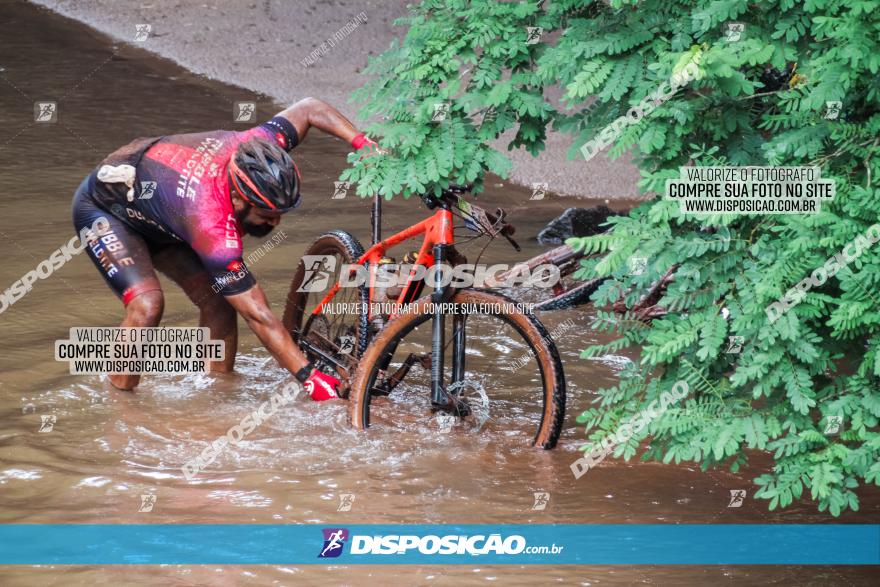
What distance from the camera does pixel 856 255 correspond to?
3588mm

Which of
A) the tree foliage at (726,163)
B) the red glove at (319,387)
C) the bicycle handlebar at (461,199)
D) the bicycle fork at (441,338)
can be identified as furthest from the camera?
the red glove at (319,387)

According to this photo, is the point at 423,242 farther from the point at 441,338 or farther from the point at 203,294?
the point at 203,294

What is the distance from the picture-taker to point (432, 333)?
5273 millimetres

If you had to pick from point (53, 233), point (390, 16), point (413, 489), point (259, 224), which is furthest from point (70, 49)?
point (413, 489)

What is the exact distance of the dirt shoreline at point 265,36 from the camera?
538 inches

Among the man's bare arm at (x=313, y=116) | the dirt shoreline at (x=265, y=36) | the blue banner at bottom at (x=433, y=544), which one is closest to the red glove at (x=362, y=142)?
the man's bare arm at (x=313, y=116)

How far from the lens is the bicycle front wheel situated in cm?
478

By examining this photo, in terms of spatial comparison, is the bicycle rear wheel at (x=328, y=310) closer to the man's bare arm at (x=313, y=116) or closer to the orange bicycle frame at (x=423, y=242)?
the orange bicycle frame at (x=423, y=242)

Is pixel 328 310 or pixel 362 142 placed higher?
pixel 362 142

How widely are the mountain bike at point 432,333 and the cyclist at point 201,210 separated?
1.23 ft

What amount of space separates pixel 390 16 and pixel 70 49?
438cm

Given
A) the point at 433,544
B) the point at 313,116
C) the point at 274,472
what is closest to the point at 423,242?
the point at 313,116

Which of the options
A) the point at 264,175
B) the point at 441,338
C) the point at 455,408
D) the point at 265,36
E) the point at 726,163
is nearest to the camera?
the point at 726,163

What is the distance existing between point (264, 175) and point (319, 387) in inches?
39.3
